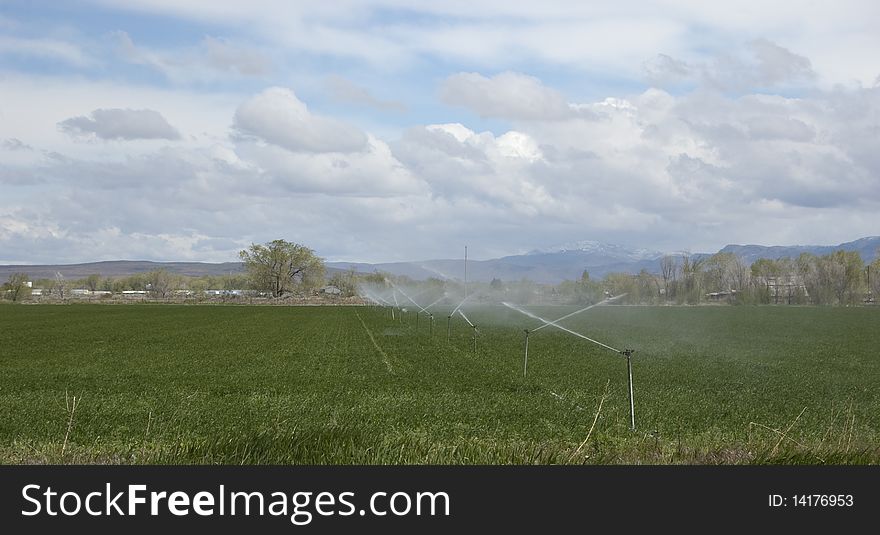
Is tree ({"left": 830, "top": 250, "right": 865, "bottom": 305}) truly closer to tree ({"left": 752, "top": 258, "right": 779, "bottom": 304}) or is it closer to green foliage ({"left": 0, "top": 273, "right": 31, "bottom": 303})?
tree ({"left": 752, "top": 258, "right": 779, "bottom": 304})

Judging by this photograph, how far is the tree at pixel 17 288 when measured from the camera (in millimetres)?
137250

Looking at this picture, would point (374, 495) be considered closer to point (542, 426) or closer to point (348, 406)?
point (542, 426)

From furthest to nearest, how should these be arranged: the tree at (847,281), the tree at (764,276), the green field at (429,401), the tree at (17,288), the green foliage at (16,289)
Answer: the tree at (847,281), the tree at (764,276), the green foliage at (16,289), the tree at (17,288), the green field at (429,401)

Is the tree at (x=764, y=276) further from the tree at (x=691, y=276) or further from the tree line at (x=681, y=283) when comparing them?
the tree at (x=691, y=276)

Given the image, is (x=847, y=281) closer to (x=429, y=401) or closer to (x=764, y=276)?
(x=764, y=276)

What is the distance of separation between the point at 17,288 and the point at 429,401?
457 feet

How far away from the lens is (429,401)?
1797 centimetres

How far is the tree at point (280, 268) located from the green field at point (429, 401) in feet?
370

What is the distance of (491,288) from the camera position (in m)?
144

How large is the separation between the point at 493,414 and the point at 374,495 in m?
10.9

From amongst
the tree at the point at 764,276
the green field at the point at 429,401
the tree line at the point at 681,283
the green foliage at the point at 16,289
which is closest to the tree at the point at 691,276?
the tree line at the point at 681,283

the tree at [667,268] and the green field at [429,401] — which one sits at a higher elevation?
the tree at [667,268]

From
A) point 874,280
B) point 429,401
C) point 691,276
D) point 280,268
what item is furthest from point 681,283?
A: point 429,401

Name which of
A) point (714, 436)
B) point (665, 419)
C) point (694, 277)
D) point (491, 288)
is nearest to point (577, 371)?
point (665, 419)
